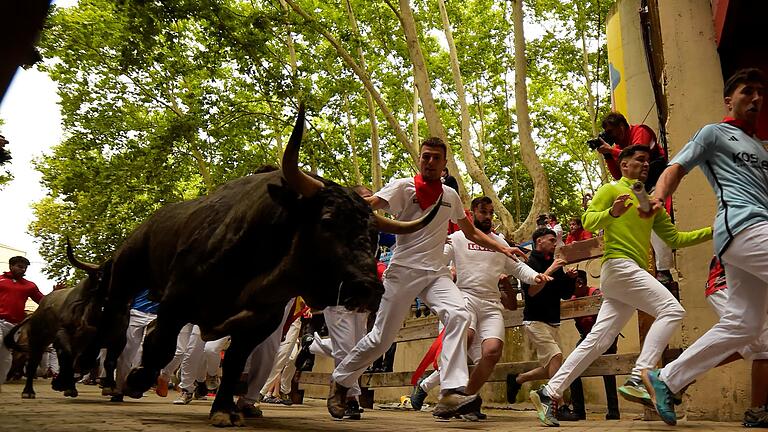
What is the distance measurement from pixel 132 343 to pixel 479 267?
721 centimetres

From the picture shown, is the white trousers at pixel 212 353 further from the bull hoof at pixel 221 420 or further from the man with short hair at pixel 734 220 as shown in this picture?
the man with short hair at pixel 734 220

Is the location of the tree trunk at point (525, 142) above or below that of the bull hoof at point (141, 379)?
above

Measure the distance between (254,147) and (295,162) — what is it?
25.9 metres

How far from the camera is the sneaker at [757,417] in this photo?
6027 mm

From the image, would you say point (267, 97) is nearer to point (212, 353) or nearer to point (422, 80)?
point (422, 80)

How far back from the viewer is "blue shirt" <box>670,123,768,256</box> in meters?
5.20

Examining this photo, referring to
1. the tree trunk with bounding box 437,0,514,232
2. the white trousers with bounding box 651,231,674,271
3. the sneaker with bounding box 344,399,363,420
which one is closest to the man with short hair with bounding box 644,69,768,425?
the white trousers with bounding box 651,231,674,271

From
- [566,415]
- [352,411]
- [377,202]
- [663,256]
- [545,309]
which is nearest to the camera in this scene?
[377,202]

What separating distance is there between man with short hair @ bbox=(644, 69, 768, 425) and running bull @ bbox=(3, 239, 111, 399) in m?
6.11

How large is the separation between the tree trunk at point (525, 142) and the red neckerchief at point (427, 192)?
10702 millimetres

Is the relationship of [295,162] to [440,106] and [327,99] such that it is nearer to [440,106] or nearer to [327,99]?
[327,99]

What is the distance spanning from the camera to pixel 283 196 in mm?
5172

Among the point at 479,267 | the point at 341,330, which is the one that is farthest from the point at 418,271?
the point at 341,330

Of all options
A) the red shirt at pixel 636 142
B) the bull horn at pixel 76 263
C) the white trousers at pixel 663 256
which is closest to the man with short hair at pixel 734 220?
the red shirt at pixel 636 142
